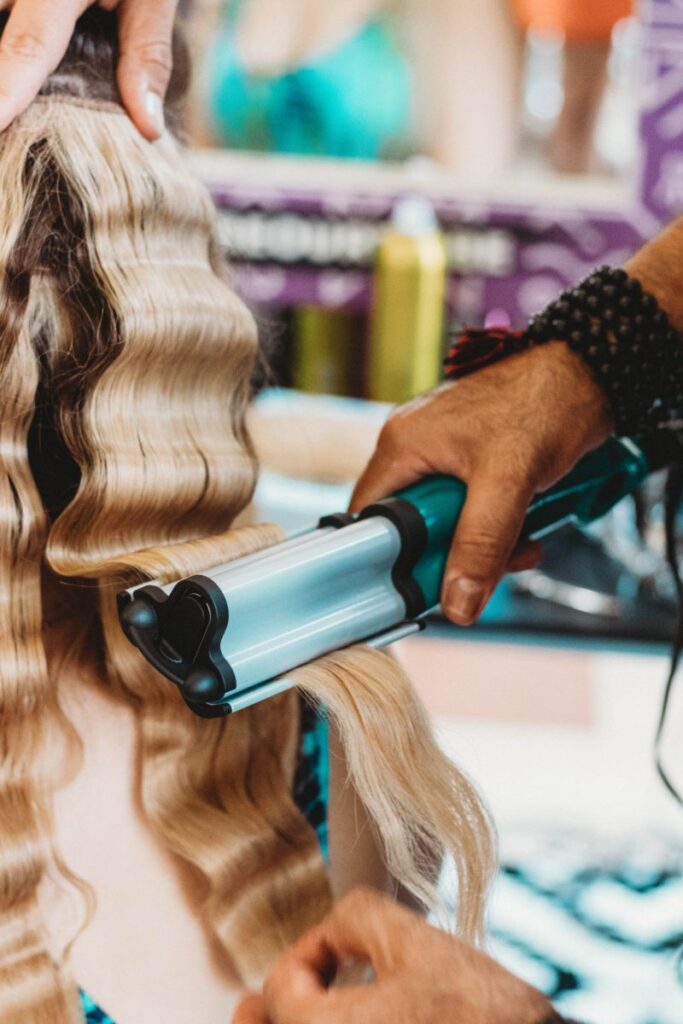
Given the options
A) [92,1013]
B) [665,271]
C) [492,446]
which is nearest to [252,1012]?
[92,1013]

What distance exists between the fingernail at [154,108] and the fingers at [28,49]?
0.23ft

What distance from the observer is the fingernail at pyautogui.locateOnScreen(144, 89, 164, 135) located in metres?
0.79

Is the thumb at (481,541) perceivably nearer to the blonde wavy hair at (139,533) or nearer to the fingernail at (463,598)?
the fingernail at (463,598)

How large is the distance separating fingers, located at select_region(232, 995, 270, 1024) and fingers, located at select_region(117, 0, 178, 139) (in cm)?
58

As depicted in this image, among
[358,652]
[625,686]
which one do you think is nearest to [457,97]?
[625,686]

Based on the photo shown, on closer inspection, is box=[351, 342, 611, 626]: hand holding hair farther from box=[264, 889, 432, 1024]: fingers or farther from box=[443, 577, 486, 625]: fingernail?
box=[264, 889, 432, 1024]: fingers

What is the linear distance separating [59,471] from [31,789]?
22 centimetres

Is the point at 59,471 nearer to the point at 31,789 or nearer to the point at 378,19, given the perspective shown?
the point at 31,789

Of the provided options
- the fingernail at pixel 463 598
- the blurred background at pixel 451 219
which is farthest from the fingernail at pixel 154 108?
the blurred background at pixel 451 219

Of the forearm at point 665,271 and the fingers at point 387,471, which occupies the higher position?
the forearm at point 665,271

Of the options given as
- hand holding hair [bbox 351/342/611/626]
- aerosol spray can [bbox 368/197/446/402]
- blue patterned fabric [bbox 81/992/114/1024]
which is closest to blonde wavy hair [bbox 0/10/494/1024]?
blue patterned fabric [bbox 81/992/114/1024]

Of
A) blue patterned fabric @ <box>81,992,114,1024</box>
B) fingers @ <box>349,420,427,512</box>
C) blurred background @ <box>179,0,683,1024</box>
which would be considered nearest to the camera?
blue patterned fabric @ <box>81,992,114,1024</box>

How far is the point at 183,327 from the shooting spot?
2.56 ft

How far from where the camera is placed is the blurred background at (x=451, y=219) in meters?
1.59
